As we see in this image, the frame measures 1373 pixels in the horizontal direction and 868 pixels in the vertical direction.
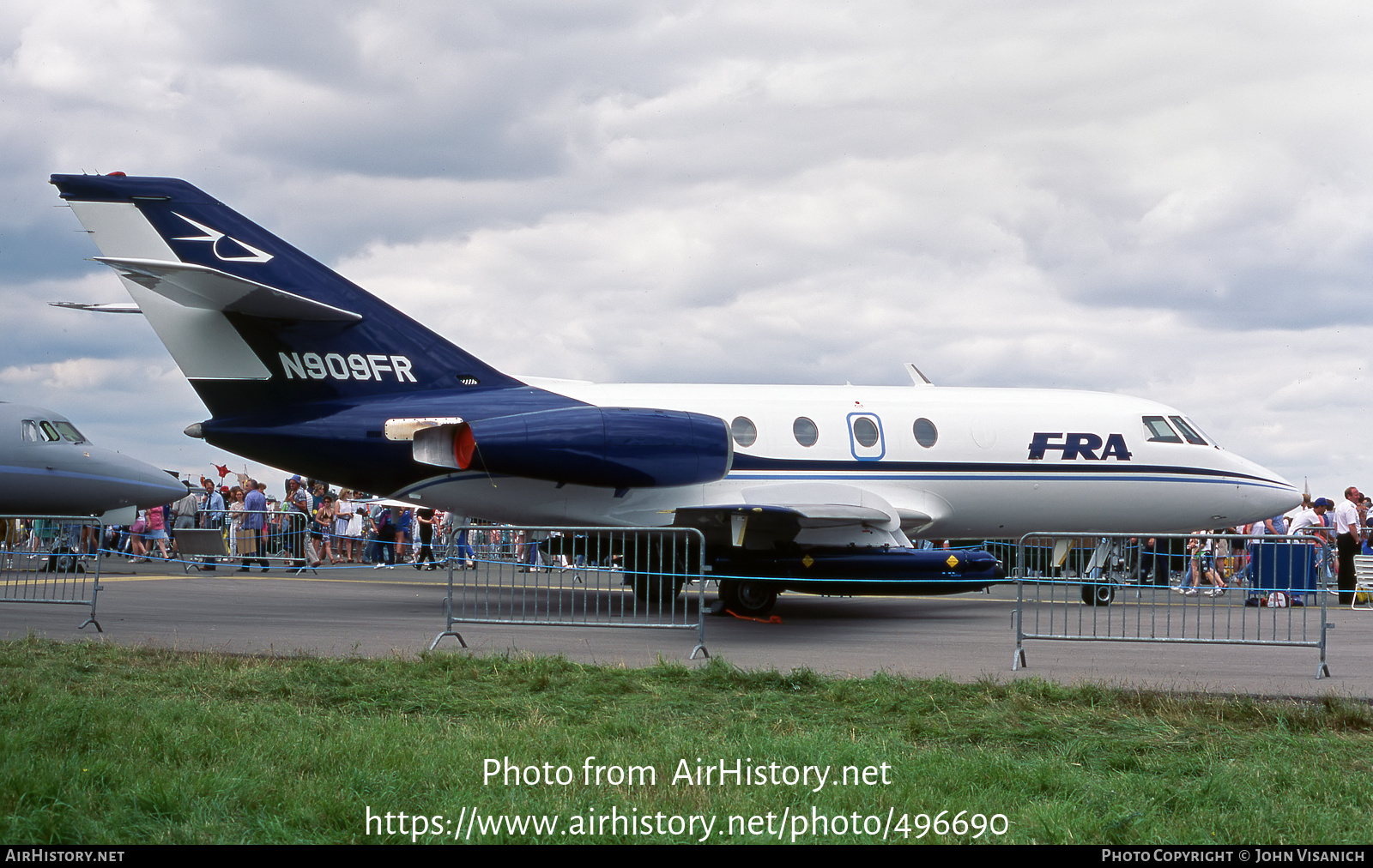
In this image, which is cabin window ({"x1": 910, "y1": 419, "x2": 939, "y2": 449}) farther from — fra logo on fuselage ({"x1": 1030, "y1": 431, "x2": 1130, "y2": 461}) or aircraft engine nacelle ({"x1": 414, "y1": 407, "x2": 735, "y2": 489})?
aircraft engine nacelle ({"x1": 414, "y1": 407, "x2": 735, "y2": 489})

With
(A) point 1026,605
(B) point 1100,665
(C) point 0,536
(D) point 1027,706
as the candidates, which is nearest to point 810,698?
(D) point 1027,706

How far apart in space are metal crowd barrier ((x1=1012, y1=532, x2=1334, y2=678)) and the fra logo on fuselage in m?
1.95

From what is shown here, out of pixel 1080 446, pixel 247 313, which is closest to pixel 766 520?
pixel 1080 446

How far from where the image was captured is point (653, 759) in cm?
536

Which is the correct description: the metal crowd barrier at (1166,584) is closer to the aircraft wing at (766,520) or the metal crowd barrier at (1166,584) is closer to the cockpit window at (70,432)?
the aircraft wing at (766,520)

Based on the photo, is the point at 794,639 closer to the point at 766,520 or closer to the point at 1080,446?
the point at 766,520

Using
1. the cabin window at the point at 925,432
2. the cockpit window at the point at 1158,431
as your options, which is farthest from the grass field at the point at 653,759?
the cockpit window at the point at 1158,431

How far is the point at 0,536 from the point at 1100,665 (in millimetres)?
21203

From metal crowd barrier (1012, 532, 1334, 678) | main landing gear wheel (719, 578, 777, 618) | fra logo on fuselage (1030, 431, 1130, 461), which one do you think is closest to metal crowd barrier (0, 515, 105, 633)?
main landing gear wheel (719, 578, 777, 618)

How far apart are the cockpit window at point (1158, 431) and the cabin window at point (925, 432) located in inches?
133

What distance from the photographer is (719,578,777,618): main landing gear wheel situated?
46.1ft

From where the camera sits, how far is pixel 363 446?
12.6m

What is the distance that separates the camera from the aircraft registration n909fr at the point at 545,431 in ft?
40.7

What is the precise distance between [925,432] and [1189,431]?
4393 millimetres
